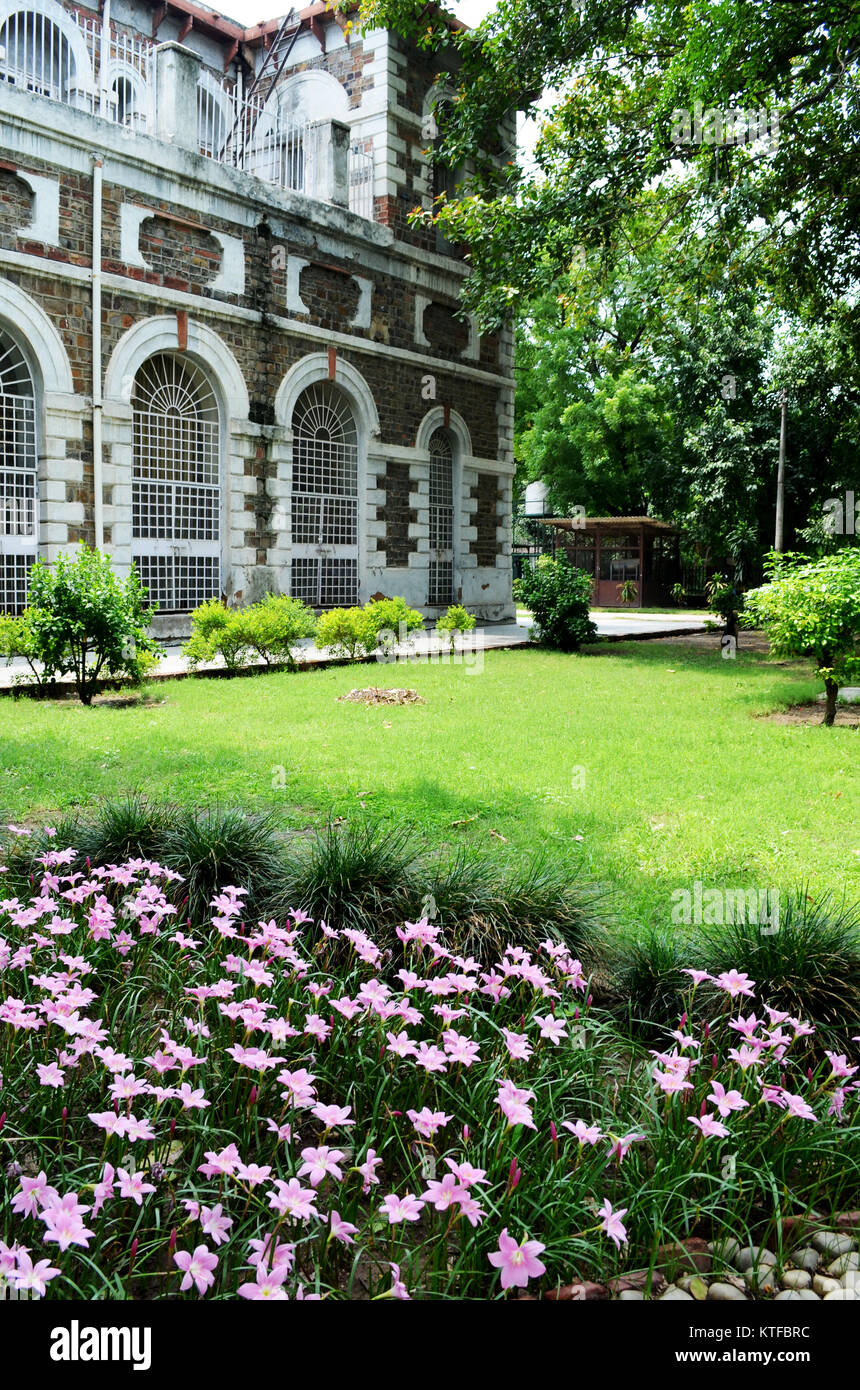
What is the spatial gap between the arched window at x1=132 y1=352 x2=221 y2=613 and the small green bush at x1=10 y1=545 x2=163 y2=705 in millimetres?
5138

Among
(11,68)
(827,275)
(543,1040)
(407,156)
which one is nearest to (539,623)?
(827,275)

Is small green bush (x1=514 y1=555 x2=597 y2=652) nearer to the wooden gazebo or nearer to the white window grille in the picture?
the white window grille

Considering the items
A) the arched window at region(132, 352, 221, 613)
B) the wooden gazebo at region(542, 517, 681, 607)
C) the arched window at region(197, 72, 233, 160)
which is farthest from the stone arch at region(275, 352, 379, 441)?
the wooden gazebo at region(542, 517, 681, 607)

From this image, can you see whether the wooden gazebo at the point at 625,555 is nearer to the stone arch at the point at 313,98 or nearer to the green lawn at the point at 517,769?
the stone arch at the point at 313,98

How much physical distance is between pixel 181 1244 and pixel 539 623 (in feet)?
55.4

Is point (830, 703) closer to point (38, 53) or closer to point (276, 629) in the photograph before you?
point (276, 629)

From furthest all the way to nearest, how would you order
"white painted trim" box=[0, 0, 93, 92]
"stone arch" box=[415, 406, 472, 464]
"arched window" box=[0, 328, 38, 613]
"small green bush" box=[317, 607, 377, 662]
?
"stone arch" box=[415, 406, 472, 464] → "white painted trim" box=[0, 0, 93, 92] → "small green bush" box=[317, 607, 377, 662] → "arched window" box=[0, 328, 38, 613]

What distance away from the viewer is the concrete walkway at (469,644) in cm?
1316

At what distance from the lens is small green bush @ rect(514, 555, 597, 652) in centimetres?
1828

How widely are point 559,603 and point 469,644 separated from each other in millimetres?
1871

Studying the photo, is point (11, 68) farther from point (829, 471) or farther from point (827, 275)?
point (829, 471)

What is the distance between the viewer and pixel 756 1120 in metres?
2.70

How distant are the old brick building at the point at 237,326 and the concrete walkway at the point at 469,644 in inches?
58.6

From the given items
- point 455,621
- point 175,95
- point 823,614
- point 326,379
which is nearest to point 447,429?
point 326,379
